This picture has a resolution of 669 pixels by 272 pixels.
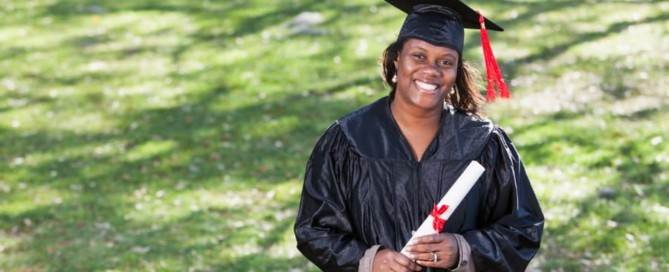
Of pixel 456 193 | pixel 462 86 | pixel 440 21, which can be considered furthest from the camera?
pixel 462 86

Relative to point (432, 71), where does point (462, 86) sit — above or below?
below

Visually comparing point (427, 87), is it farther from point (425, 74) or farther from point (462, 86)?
point (462, 86)

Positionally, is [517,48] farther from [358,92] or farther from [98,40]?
[98,40]

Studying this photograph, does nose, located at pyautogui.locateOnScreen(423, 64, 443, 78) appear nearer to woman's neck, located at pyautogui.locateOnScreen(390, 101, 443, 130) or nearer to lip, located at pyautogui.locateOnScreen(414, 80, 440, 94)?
lip, located at pyautogui.locateOnScreen(414, 80, 440, 94)

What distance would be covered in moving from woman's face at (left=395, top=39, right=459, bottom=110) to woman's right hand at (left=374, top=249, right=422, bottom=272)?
1.70 feet

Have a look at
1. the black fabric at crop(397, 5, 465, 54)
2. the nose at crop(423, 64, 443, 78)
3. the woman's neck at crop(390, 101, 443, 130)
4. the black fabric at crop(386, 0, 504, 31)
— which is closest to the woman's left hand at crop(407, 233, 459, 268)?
the woman's neck at crop(390, 101, 443, 130)

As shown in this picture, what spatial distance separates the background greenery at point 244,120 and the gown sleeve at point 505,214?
314cm

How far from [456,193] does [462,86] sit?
0.55 m

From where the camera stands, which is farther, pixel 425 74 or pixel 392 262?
pixel 425 74

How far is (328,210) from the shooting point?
3.54 m

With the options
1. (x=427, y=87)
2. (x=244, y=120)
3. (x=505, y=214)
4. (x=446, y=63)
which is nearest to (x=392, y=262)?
(x=505, y=214)

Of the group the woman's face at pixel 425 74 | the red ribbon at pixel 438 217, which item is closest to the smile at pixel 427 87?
the woman's face at pixel 425 74

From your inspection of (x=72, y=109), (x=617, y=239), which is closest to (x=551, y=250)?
(x=617, y=239)

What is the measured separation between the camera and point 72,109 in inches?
416
